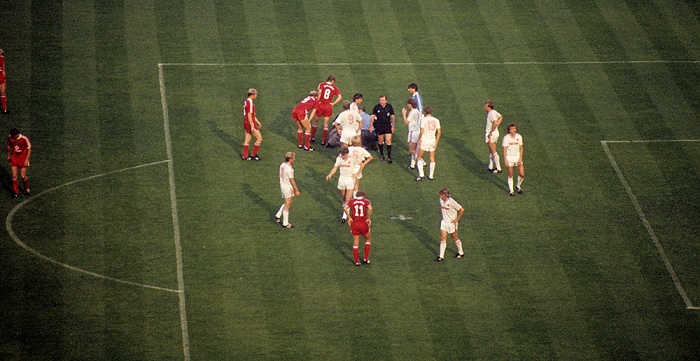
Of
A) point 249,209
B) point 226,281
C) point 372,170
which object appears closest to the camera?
point 226,281

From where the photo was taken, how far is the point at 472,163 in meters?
29.7

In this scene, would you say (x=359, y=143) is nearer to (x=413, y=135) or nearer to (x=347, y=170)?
(x=347, y=170)

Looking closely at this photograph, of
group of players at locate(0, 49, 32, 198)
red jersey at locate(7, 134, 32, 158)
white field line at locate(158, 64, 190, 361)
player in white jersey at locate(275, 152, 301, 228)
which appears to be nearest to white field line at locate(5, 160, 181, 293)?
group of players at locate(0, 49, 32, 198)

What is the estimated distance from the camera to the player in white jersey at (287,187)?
25.5 meters

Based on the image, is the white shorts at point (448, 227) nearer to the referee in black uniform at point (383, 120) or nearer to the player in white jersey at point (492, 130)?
the player in white jersey at point (492, 130)

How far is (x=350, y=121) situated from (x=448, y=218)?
4927mm

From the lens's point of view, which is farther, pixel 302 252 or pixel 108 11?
pixel 108 11

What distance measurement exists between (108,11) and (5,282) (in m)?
14.7

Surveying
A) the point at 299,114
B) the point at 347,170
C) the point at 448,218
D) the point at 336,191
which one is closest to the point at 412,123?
the point at 336,191

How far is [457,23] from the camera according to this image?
37.2 meters


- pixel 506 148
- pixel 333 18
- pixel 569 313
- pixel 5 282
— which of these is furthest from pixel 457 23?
pixel 5 282

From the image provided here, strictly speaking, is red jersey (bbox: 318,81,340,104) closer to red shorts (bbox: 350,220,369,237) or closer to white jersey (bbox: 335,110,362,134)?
white jersey (bbox: 335,110,362,134)

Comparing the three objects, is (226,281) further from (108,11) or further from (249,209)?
(108,11)

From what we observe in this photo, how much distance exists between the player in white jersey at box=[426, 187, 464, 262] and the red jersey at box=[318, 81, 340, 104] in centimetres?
617
